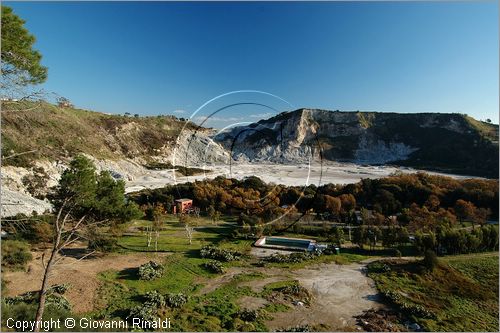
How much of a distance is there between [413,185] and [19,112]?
6542 cm

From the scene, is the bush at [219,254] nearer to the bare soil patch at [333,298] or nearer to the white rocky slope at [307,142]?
the bare soil patch at [333,298]

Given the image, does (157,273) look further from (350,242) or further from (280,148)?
(280,148)

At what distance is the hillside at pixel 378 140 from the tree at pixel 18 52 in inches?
5207

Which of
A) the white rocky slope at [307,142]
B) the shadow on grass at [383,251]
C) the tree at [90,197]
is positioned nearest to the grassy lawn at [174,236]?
the tree at [90,197]

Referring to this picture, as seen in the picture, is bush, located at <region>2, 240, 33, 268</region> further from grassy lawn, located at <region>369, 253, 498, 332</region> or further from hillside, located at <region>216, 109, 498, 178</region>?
hillside, located at <region>216, 109, 498, 178</region>

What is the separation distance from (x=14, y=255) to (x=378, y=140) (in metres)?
172

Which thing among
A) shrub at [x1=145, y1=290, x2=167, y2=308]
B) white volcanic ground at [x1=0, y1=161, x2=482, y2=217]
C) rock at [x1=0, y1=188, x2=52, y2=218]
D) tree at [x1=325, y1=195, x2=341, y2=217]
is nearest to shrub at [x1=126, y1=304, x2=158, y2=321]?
shrub at [x1=145, y1=290, x2=167, y2=308]

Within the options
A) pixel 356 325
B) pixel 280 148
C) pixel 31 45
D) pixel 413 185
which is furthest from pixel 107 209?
pixel 280 148

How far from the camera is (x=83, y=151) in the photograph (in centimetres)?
9912

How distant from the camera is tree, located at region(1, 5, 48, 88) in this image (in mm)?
15000

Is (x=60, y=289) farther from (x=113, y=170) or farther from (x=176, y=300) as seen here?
(x=113, y=170)

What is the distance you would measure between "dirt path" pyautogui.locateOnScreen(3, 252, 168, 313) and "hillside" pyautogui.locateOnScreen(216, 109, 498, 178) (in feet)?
383

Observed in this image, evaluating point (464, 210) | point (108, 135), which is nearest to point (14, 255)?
point (464, 210)

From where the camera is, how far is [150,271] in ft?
99.3
